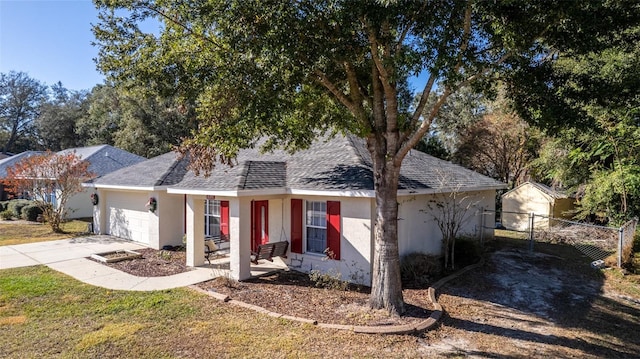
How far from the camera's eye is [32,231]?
1967 cm

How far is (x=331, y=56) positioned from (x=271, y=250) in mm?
6426

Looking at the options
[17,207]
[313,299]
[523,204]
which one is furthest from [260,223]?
[17,207]

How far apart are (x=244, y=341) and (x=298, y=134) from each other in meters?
5.32

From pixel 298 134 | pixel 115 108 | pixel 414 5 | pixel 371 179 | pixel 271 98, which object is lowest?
pixel 371 179

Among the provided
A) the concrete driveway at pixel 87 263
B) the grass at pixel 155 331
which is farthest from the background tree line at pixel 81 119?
the grass at pixel 155 331

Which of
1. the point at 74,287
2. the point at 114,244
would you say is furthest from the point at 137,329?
the point at 114,244

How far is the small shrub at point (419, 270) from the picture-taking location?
35.0ft

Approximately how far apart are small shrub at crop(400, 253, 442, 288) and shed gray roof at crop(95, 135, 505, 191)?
220 centimetres

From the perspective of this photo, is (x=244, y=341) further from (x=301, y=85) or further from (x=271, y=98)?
(x=301, y=85)

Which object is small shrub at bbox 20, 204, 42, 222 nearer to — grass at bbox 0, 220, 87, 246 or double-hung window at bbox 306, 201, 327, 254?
grass at bbox 0, 220, 87, 246

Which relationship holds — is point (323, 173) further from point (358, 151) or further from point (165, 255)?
point (165, 255)

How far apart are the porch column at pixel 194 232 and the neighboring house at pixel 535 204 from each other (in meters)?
15.5

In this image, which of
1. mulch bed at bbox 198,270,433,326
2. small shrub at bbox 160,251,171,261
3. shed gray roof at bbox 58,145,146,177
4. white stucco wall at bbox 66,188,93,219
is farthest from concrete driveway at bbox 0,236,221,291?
shed gray roof at bbox 58,145,146,177

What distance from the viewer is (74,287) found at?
992cm
